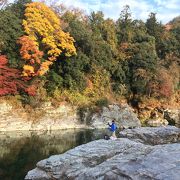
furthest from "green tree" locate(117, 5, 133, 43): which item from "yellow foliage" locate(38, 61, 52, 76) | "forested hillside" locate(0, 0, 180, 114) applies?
"yellow foliage" locate(38, 61, 52, 76)

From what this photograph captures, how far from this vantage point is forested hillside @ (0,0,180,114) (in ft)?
127

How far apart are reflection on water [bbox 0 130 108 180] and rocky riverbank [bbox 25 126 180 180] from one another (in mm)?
5095

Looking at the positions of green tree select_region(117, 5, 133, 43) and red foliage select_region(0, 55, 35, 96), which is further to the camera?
green tree select_region(117, 5, 133, 43)

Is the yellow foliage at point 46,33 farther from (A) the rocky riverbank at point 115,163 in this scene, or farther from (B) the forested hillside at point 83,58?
(A) the rocky riverbank at point 115,163

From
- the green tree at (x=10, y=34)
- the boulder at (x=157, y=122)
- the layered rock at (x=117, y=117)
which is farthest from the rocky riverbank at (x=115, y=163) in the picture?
the boulder at (x=157, y=122)

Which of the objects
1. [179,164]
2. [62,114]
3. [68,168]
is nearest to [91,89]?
[62,114]

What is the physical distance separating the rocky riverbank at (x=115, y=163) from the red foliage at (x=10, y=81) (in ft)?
81.8

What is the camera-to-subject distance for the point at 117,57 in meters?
51.0

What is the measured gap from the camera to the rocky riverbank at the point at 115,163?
361 inches

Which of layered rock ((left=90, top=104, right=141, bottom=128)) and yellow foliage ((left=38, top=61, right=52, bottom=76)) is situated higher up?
yellow foliage ((left=38, top=61, right=52, bottom=76))

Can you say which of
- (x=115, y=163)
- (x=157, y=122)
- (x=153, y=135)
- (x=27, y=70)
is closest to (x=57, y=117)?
(x=27, y=70)

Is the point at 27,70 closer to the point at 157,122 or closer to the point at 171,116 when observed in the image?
the point at 157,122

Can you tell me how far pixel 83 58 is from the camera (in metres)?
44.1

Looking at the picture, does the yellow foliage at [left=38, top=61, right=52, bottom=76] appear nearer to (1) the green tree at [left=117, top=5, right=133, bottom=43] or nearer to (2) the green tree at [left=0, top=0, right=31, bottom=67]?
(2) the green tree at [left=0, top=0, right=31, bottom=67]
